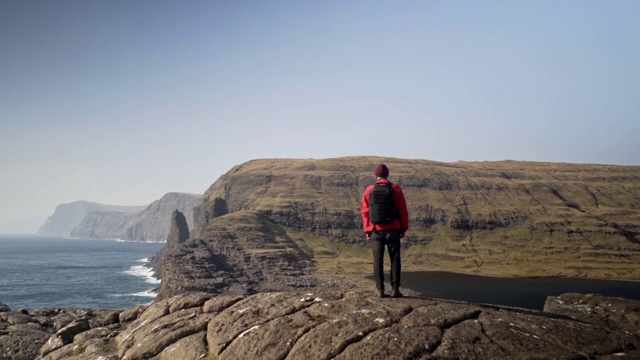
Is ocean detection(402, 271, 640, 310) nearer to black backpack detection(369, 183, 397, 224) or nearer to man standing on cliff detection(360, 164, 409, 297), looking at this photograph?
man standing on cliff detection(360, 164, 409, 297)

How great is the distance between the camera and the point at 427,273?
191000mm

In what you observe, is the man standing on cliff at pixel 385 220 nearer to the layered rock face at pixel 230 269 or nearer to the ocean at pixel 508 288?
the ocean at pixel 508 288

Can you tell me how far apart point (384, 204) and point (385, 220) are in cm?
67

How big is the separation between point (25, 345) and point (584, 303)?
33.2 metres

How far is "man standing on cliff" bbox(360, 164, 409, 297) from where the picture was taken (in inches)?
688

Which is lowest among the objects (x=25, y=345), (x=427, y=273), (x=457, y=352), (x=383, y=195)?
(x=427, y=273)

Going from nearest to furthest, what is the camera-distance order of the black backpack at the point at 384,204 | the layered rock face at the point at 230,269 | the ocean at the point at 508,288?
the black backpack at the point at 384,204 → the ocean at the point at 508,288 → the layered rock face at the point at 230,269

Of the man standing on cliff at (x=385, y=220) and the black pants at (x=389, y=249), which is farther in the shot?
the black pants at (x=389, y=249)

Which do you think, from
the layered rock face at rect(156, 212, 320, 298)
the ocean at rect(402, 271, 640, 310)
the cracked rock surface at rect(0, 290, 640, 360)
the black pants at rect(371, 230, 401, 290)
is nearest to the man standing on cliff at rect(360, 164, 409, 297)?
the black pants at rect(371, 230, 401, 290)

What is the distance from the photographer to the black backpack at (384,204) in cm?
1742

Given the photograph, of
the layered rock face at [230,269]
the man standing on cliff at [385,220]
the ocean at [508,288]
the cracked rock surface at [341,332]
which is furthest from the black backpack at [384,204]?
the layered rock face at [230,269]

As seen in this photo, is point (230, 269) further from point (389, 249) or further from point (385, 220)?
point (385, 220)

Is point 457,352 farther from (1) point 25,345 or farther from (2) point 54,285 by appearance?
(2) point 54,285

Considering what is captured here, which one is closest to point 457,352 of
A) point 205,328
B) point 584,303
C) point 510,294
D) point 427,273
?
point 205,328
